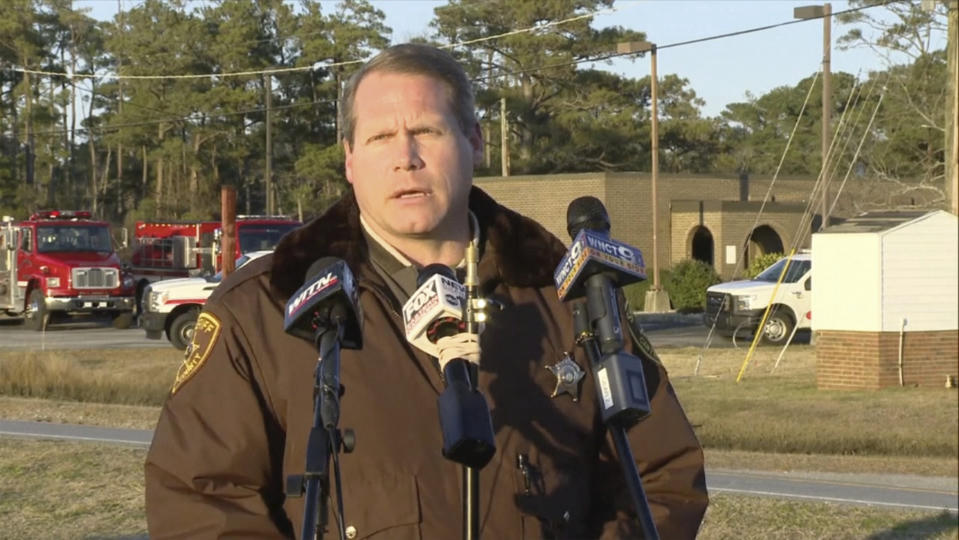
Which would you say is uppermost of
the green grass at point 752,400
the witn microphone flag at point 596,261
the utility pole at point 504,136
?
the utility pole at point 504,136

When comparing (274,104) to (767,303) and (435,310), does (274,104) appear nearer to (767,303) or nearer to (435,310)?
(767,303)

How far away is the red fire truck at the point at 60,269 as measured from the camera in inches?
1168

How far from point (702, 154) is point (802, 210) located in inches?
542

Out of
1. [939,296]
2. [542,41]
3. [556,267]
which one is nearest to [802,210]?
[542,41]

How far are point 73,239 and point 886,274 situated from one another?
729 inches

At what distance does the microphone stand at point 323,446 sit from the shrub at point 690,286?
3777 centimetres

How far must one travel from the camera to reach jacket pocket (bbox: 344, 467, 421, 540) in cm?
297

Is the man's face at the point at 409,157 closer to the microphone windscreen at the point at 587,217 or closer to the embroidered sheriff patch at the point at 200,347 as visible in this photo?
the microphone windscreen at the point at 587,217

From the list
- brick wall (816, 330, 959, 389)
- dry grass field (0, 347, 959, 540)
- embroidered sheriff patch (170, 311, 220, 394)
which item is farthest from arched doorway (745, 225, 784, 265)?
embroidered sheriff patch (170, 311, 220, 394)

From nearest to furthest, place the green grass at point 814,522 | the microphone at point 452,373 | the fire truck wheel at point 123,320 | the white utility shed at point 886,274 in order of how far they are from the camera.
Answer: the microphone at point 452,373
the green grass at point 814,522
the white utility shed at point 886,274
the fire truck wheel at point 123,320

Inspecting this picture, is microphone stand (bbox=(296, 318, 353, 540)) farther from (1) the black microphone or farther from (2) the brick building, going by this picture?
(2) the brick building

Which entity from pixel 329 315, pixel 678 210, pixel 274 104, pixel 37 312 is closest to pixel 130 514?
pixel 329 315

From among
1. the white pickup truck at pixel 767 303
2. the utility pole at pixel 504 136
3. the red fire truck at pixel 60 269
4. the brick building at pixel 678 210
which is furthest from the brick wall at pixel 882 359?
the utility pole at pixel 504 136

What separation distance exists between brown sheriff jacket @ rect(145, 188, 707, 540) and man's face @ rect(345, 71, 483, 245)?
0.13 meters
